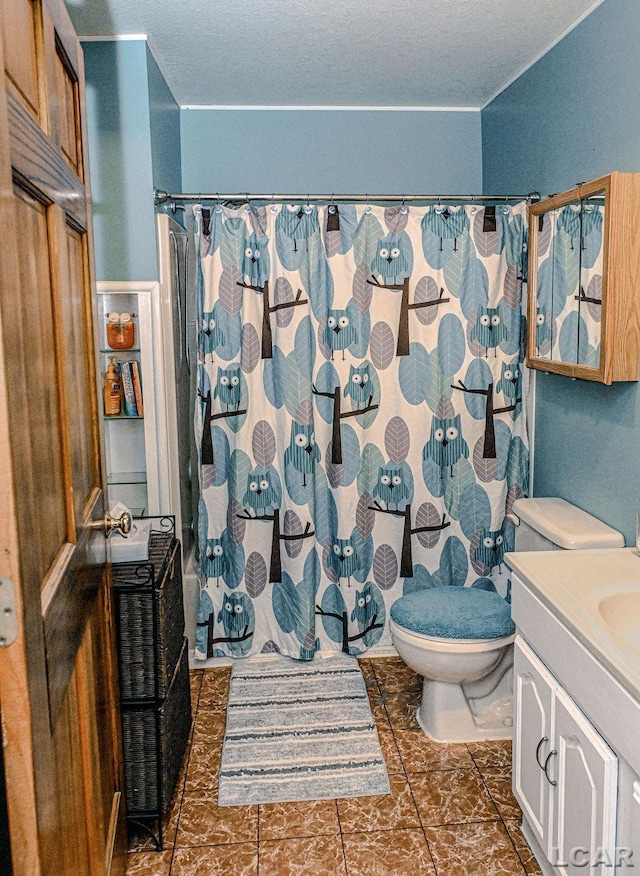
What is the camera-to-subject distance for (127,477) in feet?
9.75

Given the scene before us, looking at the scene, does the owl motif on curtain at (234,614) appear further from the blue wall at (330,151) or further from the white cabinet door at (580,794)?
the blue wall at (330,151)

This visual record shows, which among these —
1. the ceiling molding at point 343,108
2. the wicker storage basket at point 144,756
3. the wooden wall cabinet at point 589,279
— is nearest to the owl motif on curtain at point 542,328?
the wooden wall cabinet at point 589,279

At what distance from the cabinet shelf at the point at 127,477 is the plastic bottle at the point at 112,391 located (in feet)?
0.82

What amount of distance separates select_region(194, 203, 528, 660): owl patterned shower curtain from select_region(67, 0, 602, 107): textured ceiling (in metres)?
0.56

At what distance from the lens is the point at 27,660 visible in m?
0.96

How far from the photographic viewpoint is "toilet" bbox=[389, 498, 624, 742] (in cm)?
248

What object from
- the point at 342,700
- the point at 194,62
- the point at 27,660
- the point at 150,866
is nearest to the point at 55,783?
the point at 27,660

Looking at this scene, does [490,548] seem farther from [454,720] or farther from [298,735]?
[298,735]

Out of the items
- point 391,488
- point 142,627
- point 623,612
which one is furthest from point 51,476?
→ point 391,488

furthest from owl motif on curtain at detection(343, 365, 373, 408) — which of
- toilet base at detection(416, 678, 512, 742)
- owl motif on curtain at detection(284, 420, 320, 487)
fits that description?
toilet base at detection(416, 678, 512, 742)

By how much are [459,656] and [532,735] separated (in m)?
0.55

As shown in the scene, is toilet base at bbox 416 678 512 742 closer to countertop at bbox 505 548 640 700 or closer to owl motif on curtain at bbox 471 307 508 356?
countertop at bbox 505 548 640 700

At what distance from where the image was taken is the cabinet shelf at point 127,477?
2953 mm

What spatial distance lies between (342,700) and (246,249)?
5.94ft
